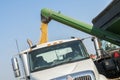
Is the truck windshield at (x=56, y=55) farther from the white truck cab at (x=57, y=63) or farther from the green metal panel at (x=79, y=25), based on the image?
the green metal panel at (x=79, y=25)

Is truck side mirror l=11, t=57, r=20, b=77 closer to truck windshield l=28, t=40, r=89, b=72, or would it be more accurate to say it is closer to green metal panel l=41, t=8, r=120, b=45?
truck windshield l=28, t=40, r=89, b=72

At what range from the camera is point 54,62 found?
1100 centimetres

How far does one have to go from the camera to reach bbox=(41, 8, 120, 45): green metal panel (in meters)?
12.2

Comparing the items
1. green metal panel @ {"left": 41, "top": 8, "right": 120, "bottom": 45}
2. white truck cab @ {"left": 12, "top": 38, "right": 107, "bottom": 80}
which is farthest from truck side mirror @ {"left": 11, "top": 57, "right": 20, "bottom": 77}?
green metal panel @ {"left": 41, "top": 8, "right": 120, "bottom": 45}

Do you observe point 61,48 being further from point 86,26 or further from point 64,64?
point 86,26

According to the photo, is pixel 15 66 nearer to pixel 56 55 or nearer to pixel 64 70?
pixel 56 55

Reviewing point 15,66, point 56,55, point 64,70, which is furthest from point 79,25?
point 64,70

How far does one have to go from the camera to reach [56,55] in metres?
11.3

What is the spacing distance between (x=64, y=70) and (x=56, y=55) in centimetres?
117

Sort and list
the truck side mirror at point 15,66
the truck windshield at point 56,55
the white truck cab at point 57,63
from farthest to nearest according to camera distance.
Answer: the truck side mirror at point 15,66, the truck windshield at point 56,55, the white truck cab at point 57,63

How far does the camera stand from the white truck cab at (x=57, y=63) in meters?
9.98

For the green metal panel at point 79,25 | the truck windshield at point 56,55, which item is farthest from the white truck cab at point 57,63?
the green metal panel at point 79,25

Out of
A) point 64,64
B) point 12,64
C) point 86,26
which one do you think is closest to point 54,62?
point 64,64

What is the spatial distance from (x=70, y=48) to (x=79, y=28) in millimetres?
2057
